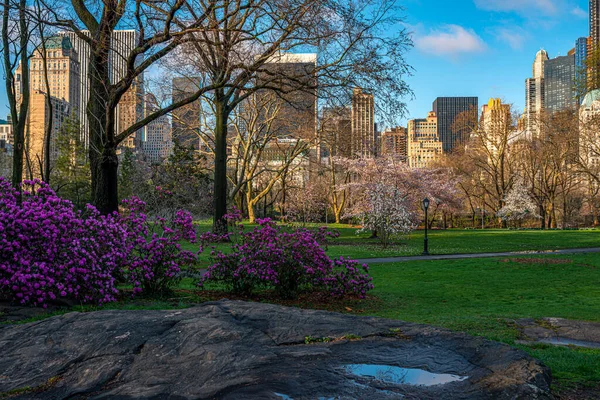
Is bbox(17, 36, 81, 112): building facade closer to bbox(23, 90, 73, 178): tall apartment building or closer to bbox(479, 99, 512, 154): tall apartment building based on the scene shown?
bbox(23, 90, 73, 178): tall apartment building

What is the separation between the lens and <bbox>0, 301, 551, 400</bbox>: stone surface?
2.86 metres

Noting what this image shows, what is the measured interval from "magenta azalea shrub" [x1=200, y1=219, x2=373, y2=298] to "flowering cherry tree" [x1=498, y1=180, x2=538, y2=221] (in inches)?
1778

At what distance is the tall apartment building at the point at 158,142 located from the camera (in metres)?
39.2

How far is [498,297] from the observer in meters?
10.8

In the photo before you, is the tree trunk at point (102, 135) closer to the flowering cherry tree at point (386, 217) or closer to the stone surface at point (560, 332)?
the stone surface at point (560, 332)

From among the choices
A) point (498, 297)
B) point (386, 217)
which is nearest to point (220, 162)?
point (386, 217)

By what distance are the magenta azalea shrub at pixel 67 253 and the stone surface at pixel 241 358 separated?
3.49 m

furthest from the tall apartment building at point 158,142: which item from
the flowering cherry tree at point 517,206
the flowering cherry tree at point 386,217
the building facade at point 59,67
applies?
the flowering cherry tree at point 517,206

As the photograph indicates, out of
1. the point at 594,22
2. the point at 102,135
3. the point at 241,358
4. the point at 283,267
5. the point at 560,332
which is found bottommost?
the point at 560,332

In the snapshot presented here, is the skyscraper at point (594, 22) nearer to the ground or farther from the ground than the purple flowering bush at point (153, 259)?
farther from the ground

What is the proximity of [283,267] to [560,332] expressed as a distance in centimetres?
461

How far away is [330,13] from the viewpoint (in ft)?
43.3

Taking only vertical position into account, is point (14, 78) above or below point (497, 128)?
below

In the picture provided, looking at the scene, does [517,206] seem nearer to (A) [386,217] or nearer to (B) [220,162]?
(A) [386,217]
